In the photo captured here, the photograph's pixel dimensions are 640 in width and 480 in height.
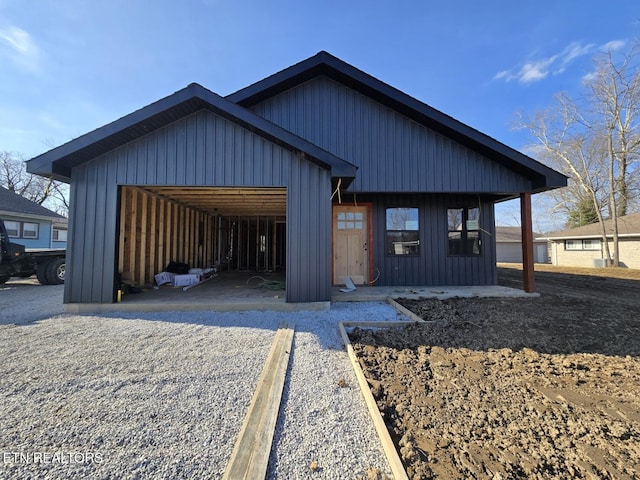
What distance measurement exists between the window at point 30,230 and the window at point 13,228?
25 cm

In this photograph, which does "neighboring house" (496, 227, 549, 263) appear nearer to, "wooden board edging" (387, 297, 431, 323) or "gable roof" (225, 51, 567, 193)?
"gable roof" (225, 51, 567, 193)

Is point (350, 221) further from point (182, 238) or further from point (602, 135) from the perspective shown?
point (602, 135)

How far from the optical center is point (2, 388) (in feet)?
7.88

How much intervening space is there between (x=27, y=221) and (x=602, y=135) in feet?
115

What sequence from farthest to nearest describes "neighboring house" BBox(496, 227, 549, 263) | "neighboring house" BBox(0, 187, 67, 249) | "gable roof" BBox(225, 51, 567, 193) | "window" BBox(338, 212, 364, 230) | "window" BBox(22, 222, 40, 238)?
"neighboring house" BBox(496, 227, 549, 263), "window" BBox(22, 222, 40, 238), "neighboring house" BBox(0, 187, 67, 249), "window" BBox(338, 212, 364, 230), "gable roof" BBox(225, 51, 567, 193)

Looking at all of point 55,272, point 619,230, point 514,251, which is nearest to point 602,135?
point 619,230

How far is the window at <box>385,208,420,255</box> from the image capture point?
7.75 metres

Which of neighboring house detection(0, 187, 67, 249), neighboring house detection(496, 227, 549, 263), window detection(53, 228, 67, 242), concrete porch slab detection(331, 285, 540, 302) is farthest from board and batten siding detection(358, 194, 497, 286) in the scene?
neighboring house detection(496, 227, 549, 263)

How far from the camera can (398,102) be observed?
22.0 ft

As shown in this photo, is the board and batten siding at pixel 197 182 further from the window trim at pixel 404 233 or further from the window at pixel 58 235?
the window at pixel 58 235

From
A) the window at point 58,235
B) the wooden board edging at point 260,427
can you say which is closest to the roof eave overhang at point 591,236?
the wooden board edging at point 260,427

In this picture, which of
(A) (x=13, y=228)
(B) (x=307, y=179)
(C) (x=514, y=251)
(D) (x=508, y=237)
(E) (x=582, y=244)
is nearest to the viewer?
(B) (x=307, y=179)

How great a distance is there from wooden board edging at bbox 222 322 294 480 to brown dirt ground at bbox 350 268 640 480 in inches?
32.9

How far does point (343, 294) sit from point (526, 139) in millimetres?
23542
